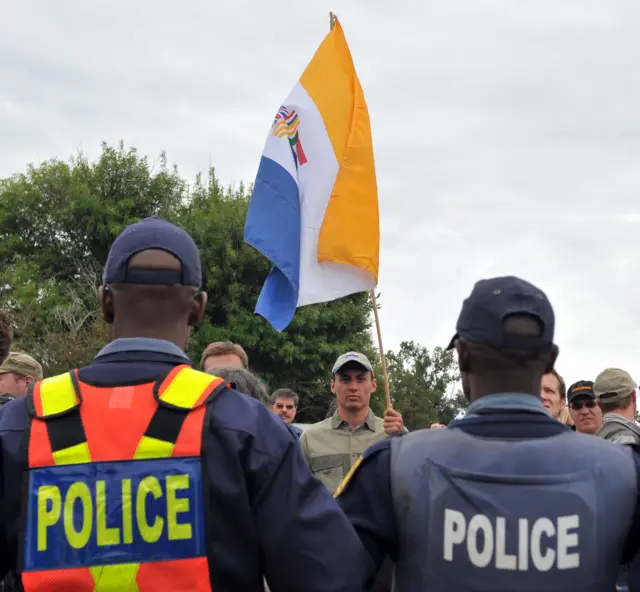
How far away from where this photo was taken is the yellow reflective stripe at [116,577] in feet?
7.89

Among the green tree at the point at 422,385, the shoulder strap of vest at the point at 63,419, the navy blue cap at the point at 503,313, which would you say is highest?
the navy blue cap at the point at 503,313

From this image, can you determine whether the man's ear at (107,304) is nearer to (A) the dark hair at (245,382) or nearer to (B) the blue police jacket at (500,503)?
(B) the blue police jacket at (500,503)

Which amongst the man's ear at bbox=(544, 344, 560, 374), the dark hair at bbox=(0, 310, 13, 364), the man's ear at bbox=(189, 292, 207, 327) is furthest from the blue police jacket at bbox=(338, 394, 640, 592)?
the dark hair at bbox=(0, 310, 13, 364)

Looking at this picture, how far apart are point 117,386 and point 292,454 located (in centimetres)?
52

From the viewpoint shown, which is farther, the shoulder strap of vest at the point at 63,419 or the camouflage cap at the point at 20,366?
the camouflage cap at the point at 20,366

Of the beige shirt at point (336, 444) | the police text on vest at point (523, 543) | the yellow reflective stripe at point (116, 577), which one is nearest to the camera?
the yellow reflective stripe at point (116, 577)

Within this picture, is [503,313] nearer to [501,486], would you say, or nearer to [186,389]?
[501,486]

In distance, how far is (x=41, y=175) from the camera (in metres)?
33.4

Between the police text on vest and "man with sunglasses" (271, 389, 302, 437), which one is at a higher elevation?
the police text on vest

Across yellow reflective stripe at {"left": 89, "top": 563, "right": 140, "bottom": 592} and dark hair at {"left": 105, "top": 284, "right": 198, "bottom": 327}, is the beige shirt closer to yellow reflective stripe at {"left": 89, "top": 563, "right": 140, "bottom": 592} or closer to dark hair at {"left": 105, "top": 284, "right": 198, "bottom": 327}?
dark hair at {"left": 105, "top": 284, "right": 198, "bottom": 327}

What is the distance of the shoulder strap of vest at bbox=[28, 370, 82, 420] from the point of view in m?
2.52

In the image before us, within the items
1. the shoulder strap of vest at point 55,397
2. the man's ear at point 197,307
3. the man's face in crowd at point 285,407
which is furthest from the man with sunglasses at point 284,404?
the shoulder strap of vest at point 55,397

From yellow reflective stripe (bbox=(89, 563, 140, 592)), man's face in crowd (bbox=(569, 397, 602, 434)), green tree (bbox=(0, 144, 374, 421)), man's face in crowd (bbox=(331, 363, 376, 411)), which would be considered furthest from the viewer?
green tree (bbox=(0, 144, 374, 421))

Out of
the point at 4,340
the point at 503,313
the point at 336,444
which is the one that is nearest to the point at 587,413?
the point at 336,444
